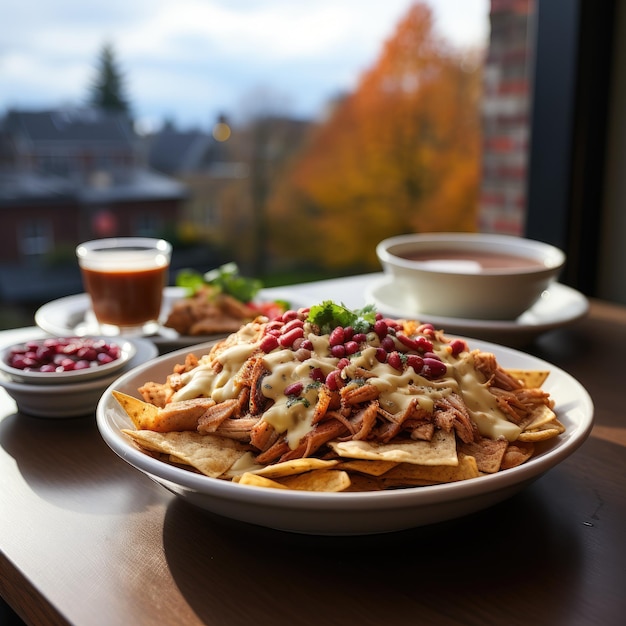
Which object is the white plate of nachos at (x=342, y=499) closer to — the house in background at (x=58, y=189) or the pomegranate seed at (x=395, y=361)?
the pomegranate seed at (x=395, y=361)

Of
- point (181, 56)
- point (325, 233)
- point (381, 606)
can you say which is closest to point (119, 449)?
point (381, 606)

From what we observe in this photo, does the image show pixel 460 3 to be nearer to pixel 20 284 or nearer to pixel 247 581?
pixel 20 284

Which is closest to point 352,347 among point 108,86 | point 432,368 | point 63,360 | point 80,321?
point 432,368

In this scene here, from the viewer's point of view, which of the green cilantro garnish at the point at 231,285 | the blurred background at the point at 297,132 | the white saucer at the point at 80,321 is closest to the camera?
the white saucer at the point at 80,321

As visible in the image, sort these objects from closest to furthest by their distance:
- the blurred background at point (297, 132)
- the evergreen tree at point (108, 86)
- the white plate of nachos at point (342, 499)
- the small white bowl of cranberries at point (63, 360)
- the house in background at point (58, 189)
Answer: the white plate of nachos at point (342, 499)
the small white bowl of cranberries at point (63, 360)
the blurred background at point (297, 132)
the house in background at point (58, 189)
the evergreen tree at point (108, 86)

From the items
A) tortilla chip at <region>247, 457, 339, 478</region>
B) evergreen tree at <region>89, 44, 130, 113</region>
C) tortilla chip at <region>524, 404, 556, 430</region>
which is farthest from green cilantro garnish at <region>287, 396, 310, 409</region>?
evergreen tree at <region>89, 44, 130, 113</region>

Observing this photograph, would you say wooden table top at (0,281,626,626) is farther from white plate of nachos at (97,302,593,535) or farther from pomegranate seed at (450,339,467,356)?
pomegranate seed at (450,339,467,356)

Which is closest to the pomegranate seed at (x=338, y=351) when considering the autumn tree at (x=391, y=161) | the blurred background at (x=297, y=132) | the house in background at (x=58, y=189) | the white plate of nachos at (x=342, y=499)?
the white plate of nachos at (x=342, y=499)
